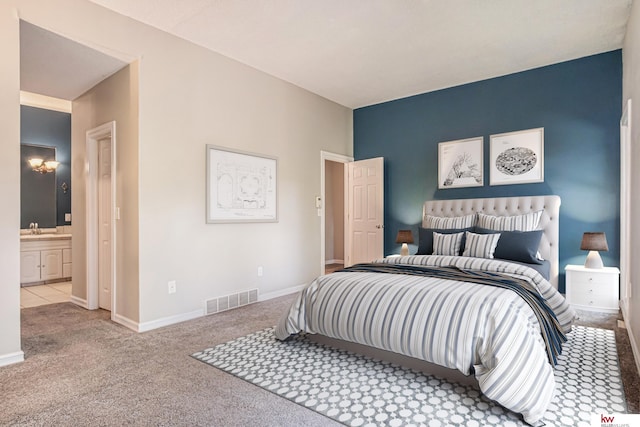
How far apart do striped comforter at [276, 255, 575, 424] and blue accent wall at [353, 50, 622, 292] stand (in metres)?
1.73

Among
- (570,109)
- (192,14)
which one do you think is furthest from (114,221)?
(570,109)

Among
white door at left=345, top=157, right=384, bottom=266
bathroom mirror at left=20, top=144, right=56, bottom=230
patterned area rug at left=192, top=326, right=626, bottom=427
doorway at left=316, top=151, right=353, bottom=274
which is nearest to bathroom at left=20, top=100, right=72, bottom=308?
bathroom mirror at left=20, top=144, right=56, bottom=230

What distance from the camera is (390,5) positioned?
10.2ft

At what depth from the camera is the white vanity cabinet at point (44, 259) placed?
5.44m

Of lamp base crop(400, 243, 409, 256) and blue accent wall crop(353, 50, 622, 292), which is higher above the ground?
blue accent wall crop(353, 50, 622, 292)

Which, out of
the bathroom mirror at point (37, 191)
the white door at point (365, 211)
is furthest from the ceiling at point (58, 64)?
the white door at point (365, 211)

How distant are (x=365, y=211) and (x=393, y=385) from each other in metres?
3.83

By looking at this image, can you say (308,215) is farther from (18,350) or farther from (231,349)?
(18,350)

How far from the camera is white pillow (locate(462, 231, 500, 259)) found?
3.74m

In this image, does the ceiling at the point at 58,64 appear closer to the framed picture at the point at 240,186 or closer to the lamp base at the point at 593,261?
the framed picture at the point at 240,186

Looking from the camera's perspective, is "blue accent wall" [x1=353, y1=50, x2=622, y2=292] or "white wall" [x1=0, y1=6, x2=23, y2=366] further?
"blue accent wall" [x1=353, y1=50, x2=622, y2=292]

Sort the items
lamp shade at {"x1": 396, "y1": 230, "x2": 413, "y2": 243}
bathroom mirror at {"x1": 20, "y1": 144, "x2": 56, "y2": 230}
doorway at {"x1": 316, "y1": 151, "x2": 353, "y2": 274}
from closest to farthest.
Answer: lamp shade at {"x1": 396, "y1": 230, "x2": 413, "y2": 243} → bathroom mirror at {"x1": 20, "y1": 144, "x2": 56, "y2": 230} → doorway at {"x1": 316, "y1": 151, "x2": 353, "y2": 274}

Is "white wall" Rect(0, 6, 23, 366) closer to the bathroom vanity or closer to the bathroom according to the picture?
the bathroom

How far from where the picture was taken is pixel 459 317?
2.13 meters
